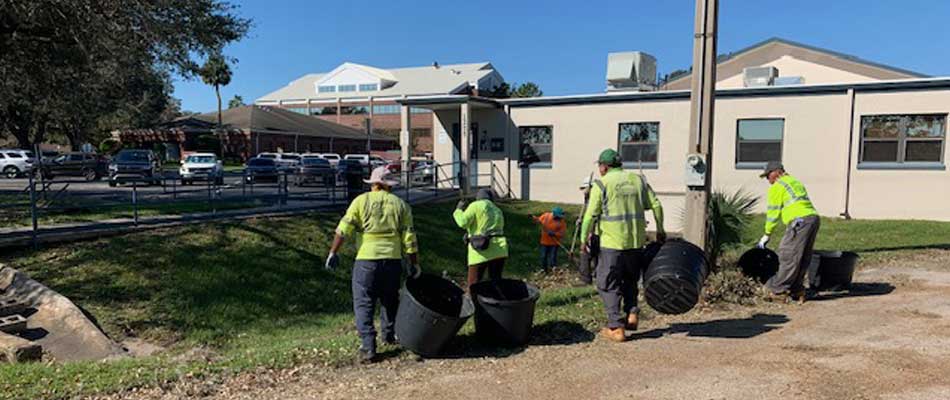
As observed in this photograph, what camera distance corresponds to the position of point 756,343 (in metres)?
5.71

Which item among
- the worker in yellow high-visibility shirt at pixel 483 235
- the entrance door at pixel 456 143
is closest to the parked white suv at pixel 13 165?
the entrance door at pixel 456 143

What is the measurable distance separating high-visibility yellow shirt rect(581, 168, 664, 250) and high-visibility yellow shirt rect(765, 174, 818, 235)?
2264 mm

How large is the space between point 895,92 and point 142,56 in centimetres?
1800

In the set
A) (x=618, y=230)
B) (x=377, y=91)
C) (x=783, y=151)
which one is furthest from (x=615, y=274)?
(x=377, y=91)

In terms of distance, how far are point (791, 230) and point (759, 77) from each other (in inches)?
579

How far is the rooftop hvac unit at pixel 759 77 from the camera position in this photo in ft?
66.0

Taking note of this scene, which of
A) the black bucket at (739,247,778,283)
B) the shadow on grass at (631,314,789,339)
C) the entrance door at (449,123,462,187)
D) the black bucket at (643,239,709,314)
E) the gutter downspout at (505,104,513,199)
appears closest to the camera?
the black bucket at (643,239,709,314)

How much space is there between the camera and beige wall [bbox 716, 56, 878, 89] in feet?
80.0

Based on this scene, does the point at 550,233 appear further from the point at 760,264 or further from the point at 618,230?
the point at 618,230

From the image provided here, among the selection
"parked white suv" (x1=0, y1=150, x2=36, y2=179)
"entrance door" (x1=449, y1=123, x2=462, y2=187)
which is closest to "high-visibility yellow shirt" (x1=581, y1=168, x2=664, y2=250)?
"entrance door" (x1=449, y1=123, x2=462, y2=187)

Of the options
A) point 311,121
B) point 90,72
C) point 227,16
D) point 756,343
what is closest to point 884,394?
point 756,343

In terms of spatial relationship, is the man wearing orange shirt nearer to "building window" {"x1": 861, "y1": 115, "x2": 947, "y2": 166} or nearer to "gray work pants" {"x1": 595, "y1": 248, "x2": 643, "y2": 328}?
"gray work pants" {"x1": 595, "y1": 248, "x2": 643, "y2": 328}

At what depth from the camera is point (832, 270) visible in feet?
26.2

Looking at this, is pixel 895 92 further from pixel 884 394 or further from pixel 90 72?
pixel 90 72
